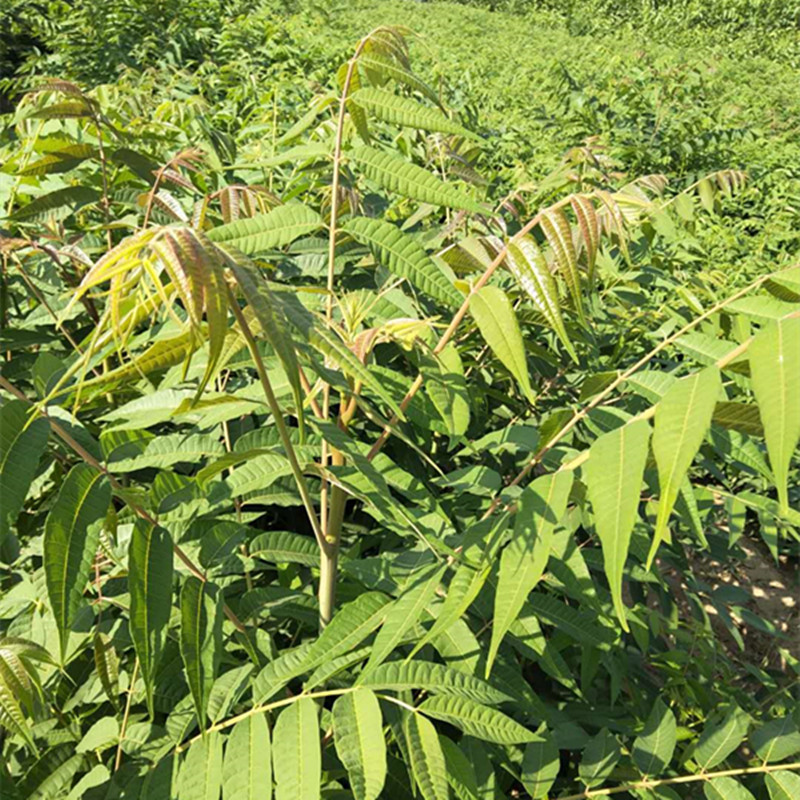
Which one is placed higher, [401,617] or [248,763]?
[401,617]

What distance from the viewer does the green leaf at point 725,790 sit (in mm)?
1220

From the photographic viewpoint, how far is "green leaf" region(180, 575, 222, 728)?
0.95 meters

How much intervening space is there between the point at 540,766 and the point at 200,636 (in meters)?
0.63

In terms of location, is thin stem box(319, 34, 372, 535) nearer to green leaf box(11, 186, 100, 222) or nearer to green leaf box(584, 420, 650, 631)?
green leaf box(584, 420, 650, 631)

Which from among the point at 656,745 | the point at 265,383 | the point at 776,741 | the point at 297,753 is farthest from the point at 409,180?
the point at 776,741

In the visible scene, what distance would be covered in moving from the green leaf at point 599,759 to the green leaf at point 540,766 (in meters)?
0.06

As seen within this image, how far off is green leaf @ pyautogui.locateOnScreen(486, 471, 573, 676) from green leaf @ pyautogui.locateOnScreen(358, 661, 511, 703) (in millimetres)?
149

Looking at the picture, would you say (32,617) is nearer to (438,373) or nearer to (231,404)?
(231,404)

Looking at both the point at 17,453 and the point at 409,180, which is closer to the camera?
the point at 17,453

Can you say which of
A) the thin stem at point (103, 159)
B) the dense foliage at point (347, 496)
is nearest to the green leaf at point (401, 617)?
the dense foliage at point (347, 496)

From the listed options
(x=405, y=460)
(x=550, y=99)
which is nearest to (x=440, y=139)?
(x=405, y=460)

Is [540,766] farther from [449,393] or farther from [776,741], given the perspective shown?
[449,393]

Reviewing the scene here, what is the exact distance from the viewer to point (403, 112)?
3.82 ft

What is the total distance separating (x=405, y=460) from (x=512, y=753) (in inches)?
26.9
